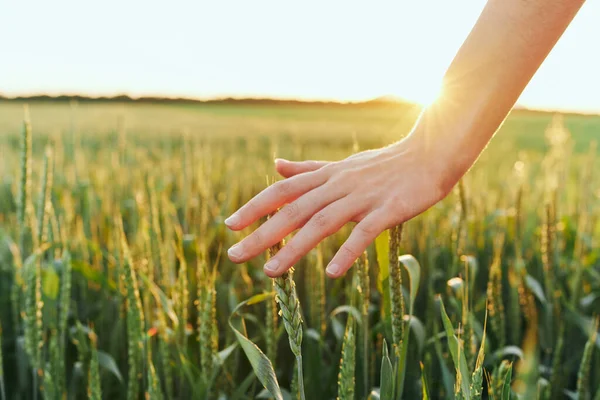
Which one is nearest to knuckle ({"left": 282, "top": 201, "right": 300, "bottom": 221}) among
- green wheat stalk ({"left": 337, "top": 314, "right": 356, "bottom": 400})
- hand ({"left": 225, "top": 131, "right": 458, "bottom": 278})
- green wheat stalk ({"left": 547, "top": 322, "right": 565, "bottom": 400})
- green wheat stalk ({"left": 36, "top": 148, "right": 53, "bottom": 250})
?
hand ({"left": 225, "top": 131, "right": 458, "bottom": 278})

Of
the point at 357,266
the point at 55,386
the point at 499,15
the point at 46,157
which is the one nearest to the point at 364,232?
the point at 357,266

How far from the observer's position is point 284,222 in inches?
37.7

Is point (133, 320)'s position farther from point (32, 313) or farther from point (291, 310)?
point (291, 310)

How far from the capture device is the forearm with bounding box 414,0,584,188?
1030mm

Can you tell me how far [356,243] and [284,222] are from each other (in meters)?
0.13

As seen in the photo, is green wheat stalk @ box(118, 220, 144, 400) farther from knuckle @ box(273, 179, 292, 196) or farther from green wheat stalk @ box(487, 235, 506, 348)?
green wheat stalk @ box(487, 235, 506, 348)

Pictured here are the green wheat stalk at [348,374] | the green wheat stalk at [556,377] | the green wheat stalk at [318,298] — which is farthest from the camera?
the green wheat stalk at [556,377]

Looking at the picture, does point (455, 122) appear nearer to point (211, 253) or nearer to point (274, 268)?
point (274, 268)

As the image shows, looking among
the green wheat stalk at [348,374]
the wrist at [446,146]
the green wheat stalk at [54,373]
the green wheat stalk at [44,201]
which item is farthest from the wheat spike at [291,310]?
the green wheat stalk at [44,201]

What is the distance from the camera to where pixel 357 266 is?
116 centimetres

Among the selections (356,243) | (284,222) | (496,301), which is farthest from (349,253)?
(496,301)

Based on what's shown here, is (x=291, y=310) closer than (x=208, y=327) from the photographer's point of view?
Yes

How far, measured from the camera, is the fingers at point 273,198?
3.22ft

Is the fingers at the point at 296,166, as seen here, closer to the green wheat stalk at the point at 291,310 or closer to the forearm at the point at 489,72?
the forearm at the point at 489,72
